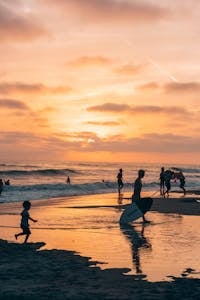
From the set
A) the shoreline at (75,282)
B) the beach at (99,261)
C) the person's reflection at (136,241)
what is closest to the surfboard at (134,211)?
the beach at (99,261)

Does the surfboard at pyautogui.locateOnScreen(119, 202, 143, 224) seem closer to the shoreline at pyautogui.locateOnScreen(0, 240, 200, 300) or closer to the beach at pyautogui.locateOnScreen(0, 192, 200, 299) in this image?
the beach at pyautogui.locateOnScreen(0, 192, 200, 299)

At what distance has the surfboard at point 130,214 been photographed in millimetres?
22266

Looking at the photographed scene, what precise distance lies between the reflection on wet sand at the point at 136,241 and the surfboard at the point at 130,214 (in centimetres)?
47

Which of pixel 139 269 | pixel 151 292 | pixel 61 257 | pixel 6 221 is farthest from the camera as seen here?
pixel 6 221

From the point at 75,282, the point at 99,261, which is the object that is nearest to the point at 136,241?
the point at 99,261

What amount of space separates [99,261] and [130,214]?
8287 mm

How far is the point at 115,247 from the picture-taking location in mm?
16141

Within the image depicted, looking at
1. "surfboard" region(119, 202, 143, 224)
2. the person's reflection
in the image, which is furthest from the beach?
"surfboard" region(119, 202, 143, 224)

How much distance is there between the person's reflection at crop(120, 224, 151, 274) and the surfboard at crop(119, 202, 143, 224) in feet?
1.66

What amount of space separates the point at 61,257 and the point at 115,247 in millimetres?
2085

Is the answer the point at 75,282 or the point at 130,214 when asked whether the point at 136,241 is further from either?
the point at 75,282

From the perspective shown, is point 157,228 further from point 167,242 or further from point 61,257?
point 61,257

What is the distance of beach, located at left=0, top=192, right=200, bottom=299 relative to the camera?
35.9 feet

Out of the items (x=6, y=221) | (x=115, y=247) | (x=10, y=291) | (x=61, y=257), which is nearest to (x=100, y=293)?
(x=10, y=291)
